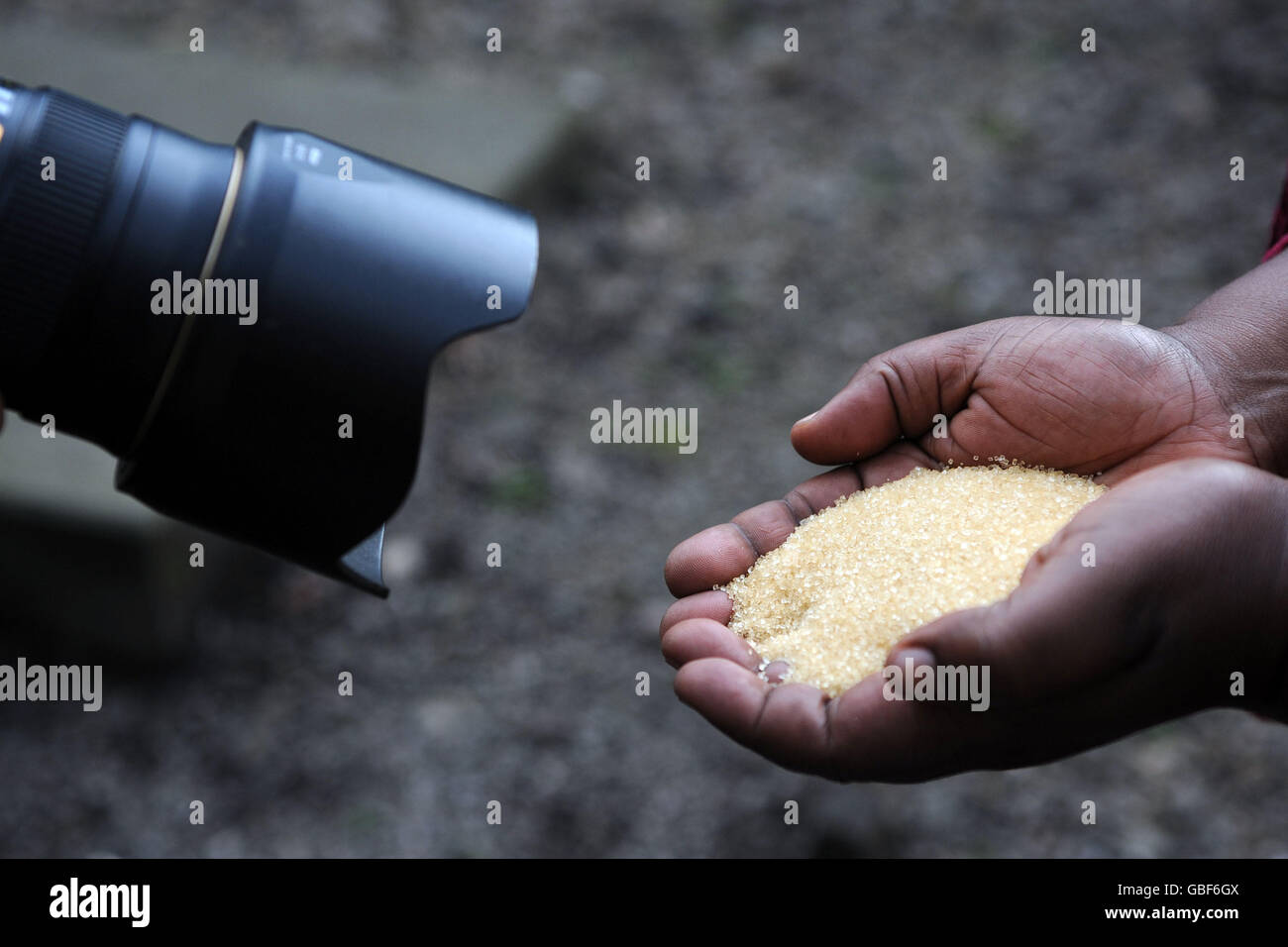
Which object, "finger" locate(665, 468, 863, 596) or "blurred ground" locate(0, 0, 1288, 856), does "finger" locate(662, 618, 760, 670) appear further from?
"blurred ground" locate(0, 0, 1288, 856)

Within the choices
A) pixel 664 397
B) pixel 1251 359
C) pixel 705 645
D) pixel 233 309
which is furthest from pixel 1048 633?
pixel 664 397

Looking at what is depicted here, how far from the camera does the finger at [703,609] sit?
1.53m

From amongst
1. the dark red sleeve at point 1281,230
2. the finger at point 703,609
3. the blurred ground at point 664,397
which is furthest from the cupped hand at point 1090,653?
the blurred ground at point 664,397

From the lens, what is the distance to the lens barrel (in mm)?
1176

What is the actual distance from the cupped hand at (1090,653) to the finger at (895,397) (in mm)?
353

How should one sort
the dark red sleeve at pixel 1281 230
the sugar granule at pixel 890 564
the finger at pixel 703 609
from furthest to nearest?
the dark red sleeve at pixel 1281 230
the finger at pixel 703 609
the sugar granule at pixel 890 564

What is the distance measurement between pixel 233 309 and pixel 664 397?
79.1 inches

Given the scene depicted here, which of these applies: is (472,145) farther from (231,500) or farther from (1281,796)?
(1281,796)

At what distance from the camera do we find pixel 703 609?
1.53 m

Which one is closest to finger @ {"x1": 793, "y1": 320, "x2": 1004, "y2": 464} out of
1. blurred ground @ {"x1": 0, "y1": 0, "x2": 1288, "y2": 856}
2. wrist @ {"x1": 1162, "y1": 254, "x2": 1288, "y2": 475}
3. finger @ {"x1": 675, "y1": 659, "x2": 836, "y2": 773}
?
wrist @ {"x1": 1162, "y1": 254, "x2": 1288, "y2": 475}

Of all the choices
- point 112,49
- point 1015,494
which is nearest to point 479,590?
point 1015,494

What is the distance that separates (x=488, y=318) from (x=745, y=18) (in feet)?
10.9

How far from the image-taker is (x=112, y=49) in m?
3.73

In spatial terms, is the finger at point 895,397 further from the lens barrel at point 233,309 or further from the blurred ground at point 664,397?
the blurred ground at point 664,397
